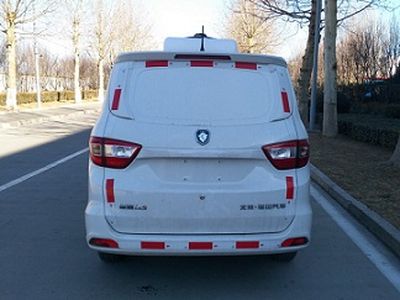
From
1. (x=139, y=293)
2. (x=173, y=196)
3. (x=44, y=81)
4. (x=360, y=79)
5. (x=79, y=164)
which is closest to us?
(x=173, y=196)

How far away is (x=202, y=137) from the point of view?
420 centimetres

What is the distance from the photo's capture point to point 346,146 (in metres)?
15.2

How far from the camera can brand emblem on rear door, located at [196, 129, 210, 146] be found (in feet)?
13.8

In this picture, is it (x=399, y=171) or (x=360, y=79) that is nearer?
(x=399, y=171)

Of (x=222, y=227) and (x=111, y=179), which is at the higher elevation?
(x=111, y=179)

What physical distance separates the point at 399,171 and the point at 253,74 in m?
6.55

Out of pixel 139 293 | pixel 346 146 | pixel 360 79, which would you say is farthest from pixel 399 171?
pixel 360 79

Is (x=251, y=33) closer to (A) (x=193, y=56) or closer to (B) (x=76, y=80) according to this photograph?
(B) (x=76, y=80)

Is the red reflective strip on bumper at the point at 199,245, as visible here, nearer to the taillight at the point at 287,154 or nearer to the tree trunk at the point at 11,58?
the taillight at the point at 287,154

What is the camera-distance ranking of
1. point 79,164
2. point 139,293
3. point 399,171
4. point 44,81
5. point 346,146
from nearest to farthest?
point 139,293
point 399,171
point 79,164
point 346,146
point 44,81

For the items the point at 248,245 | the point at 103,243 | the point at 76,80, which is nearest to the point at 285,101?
the point at 248,245

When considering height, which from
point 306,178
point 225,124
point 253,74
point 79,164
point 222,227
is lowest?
point 79,164

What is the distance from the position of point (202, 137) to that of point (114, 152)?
0.67 meters

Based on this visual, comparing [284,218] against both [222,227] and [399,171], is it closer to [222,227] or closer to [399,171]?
[222,227]
